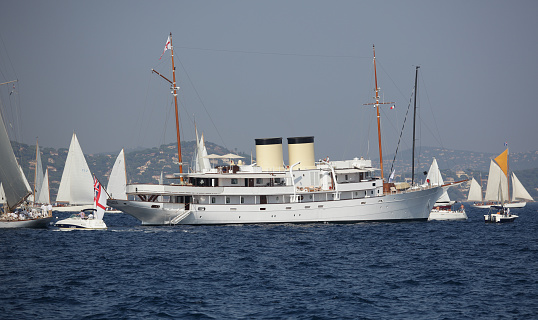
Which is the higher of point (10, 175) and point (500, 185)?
point (10, 175)

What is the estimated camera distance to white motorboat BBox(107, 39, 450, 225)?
49.8 metres

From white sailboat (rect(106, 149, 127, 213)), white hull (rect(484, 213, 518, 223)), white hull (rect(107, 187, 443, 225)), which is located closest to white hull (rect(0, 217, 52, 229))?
white hull (rect(107, 187, 443, 225))

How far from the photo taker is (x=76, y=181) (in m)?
78.6

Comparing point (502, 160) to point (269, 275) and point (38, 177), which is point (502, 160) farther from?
point (38, 177)

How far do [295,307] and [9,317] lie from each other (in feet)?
31.5

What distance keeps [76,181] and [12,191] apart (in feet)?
107

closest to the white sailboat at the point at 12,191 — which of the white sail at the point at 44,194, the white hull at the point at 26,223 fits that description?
A: the white hull at the point at 26,223

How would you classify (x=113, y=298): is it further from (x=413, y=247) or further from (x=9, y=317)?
(x=413, y=247)

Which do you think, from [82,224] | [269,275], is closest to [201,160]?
[82,224]

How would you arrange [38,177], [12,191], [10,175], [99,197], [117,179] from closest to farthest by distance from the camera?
[10,175], [99,197], [12,191], [117,179], [38,177]

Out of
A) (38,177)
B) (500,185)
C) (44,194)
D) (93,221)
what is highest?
(38,177)

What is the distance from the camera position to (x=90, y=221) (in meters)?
48.2

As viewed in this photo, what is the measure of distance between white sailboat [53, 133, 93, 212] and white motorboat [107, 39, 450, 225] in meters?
27.8

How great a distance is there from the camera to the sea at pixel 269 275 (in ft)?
68.6
